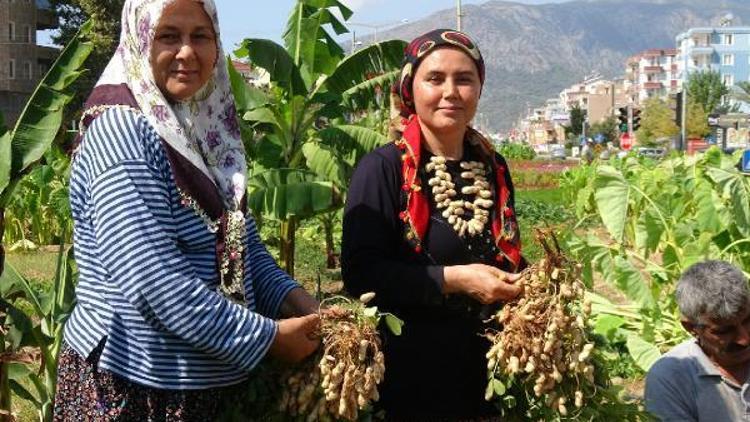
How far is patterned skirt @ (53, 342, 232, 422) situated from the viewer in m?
1.98

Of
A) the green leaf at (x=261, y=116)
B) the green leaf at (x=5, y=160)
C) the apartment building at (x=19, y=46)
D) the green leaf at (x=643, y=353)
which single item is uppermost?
the apartment building at (x=19, y=46)

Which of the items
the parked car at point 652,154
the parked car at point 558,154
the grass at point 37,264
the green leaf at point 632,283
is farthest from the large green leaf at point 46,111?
the parked car at point 558,154

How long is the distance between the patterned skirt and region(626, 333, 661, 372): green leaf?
309 cm

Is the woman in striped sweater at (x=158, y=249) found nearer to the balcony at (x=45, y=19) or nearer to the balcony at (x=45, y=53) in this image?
the balcony at (x=45, y=19)

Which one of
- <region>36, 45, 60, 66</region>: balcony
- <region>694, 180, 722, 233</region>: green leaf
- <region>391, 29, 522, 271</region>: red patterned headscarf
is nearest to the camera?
<region>391, 29, 522, 271</region>: red patterned headscarf

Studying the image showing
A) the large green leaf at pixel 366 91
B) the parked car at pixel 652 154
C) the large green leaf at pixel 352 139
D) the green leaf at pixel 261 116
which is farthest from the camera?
the parked car at pixel 652 154

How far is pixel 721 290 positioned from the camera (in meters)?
2.88

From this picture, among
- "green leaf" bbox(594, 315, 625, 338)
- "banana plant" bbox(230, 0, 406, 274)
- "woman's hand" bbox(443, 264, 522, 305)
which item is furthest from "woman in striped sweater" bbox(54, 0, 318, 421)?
"banana plant" bbox(230, 0, 406, 274)

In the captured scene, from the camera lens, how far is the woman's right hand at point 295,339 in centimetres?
199

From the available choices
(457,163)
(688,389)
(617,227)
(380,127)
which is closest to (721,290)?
(688,389)

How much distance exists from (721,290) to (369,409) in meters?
1.30

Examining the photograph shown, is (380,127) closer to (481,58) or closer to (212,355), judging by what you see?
(481,58)

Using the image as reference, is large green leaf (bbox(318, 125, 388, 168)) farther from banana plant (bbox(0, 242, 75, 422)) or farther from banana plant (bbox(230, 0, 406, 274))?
banana plant (bbox(0, 242, 75, 422))

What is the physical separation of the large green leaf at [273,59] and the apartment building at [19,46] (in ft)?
87.7
